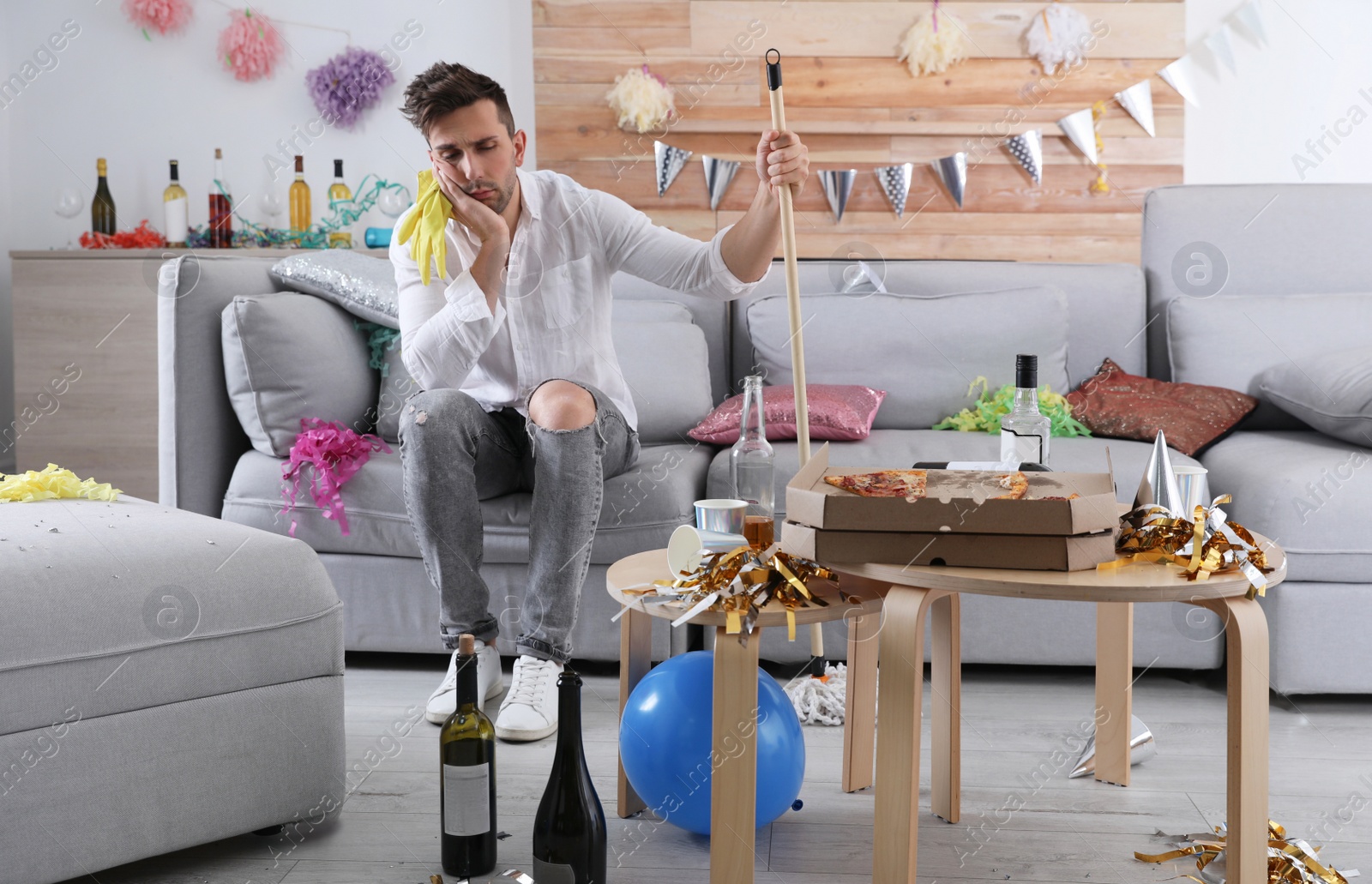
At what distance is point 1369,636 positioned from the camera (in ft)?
6.03

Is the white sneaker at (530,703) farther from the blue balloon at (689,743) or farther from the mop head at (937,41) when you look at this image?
the mop head at (937,41)

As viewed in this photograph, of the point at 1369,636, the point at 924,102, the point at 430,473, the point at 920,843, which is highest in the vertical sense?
the point at 924,102

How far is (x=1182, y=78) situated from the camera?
3322mm

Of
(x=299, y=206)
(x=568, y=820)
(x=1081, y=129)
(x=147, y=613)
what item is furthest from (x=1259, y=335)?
(x=299, y=206)

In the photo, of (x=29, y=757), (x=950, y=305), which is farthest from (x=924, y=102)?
(x=29, y=757)

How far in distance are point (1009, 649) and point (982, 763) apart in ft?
1.33

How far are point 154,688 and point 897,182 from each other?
269cm

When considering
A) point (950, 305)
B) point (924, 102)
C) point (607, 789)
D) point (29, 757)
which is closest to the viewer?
point (29, 757)

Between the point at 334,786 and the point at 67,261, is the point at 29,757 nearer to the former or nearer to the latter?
the point at 334,786

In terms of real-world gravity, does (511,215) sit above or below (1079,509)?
above

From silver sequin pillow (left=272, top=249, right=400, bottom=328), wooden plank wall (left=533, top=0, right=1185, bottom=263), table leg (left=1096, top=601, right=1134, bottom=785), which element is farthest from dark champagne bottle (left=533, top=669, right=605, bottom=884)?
wooden plank wall (left=533, top=0, right=1185, bottom=263)

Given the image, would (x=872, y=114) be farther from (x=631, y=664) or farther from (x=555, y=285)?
(x=631, y=664)

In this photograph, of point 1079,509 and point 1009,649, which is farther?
point 1009,649

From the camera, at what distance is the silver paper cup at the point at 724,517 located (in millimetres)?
1382
